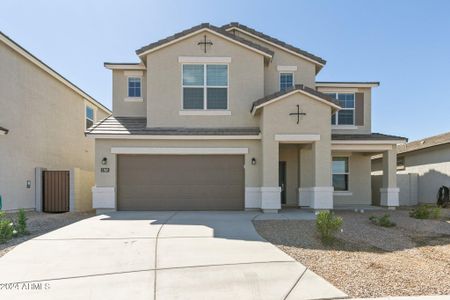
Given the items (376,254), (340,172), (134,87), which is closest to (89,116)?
(134,87)

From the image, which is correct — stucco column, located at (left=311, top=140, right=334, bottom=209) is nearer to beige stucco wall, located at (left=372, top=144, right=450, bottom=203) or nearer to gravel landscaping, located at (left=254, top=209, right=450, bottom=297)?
gravel landscaping, located at (left=254, top=209, right=450, bottom=297)

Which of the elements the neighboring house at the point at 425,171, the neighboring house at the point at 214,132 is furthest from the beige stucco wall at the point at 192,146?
the neighboring house at the point at 425,171

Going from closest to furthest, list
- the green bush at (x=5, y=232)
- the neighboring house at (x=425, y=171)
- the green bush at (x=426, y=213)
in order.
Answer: the green bush at (x=5, y=232)
the green bush at (x=426, y=213)
the neighboring house at (x=425, y=171)

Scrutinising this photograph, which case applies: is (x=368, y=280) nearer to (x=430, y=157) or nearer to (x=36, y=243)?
(x=36, y=243)

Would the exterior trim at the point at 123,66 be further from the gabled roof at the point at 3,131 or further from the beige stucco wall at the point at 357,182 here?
the beige stucco wall at the point at 357,182

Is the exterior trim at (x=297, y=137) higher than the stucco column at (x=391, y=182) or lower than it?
higher

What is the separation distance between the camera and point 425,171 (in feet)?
63.7

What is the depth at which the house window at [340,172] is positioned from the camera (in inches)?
656

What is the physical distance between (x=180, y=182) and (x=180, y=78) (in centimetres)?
447

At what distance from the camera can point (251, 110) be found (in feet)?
45.6

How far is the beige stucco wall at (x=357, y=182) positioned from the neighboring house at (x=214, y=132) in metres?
1.62

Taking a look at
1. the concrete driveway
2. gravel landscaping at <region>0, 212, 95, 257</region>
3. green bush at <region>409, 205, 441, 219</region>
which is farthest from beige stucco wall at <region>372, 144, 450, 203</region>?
gravel landscaping at <region>0, 212, 95, 257</region>

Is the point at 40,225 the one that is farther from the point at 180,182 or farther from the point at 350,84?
the point at 350,84

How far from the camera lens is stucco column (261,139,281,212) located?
12.7 meters
